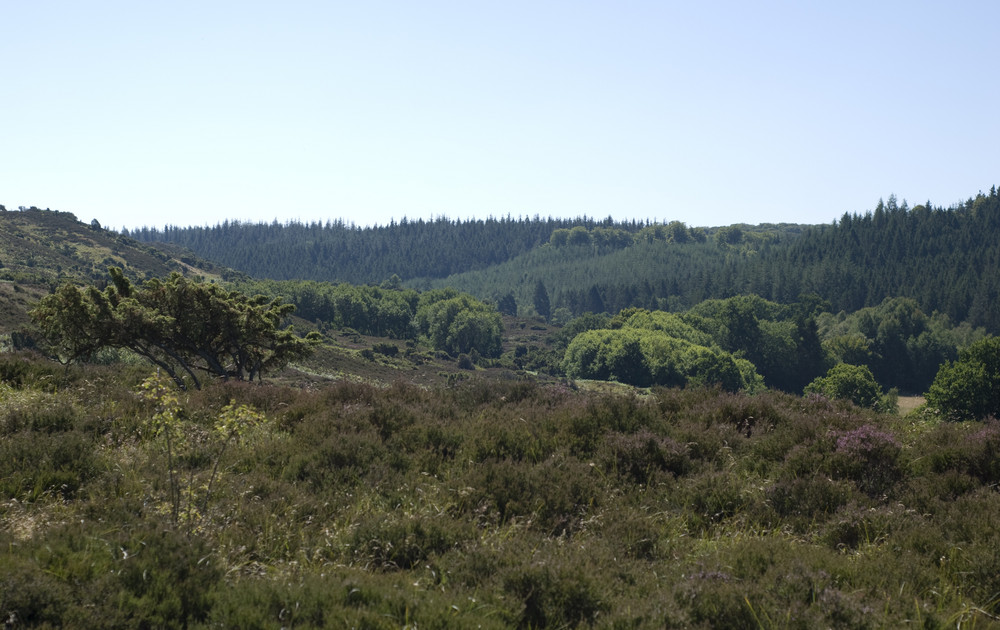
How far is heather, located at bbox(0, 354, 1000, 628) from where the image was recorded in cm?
455

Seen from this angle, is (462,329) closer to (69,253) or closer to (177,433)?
(69,253)

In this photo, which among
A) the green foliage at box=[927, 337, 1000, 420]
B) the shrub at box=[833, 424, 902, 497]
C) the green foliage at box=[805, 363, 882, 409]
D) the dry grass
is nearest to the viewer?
the shrub at box=[833, 424, 902, 497]

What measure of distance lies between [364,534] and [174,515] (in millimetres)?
1549

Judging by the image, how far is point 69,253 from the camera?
128 metres

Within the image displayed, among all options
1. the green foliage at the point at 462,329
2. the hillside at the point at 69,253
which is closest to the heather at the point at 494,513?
the hillside at the point at 69,253

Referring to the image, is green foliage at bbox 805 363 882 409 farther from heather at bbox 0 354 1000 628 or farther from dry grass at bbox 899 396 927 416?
heather at bbox 0 354 1000 628

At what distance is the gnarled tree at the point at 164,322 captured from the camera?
50.1ft

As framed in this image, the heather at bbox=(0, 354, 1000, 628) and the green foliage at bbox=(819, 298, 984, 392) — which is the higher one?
the heather at bbox=(0, 354, 1000, 628)

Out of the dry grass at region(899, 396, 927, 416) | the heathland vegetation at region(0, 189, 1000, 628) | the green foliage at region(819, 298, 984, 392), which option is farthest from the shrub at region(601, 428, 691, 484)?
the green foliage at region(819, 298, 984, 392)

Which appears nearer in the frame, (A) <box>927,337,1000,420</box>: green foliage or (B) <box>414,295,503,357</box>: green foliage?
(A) <box>927,337,1000,420</box>: green foliage

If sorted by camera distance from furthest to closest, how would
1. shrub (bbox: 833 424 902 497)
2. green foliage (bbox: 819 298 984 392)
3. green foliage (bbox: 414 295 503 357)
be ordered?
1. green foliage (bbox: 414 295 503 357)
2. green foliage (bbox: 819 298 984 392)
3. shrub (bbox: 833 424 902 497)

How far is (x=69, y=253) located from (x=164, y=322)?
135739 millimetres

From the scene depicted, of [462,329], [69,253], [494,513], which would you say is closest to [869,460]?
[494,513]

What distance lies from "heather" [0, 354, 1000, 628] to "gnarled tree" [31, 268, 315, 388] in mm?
4978
